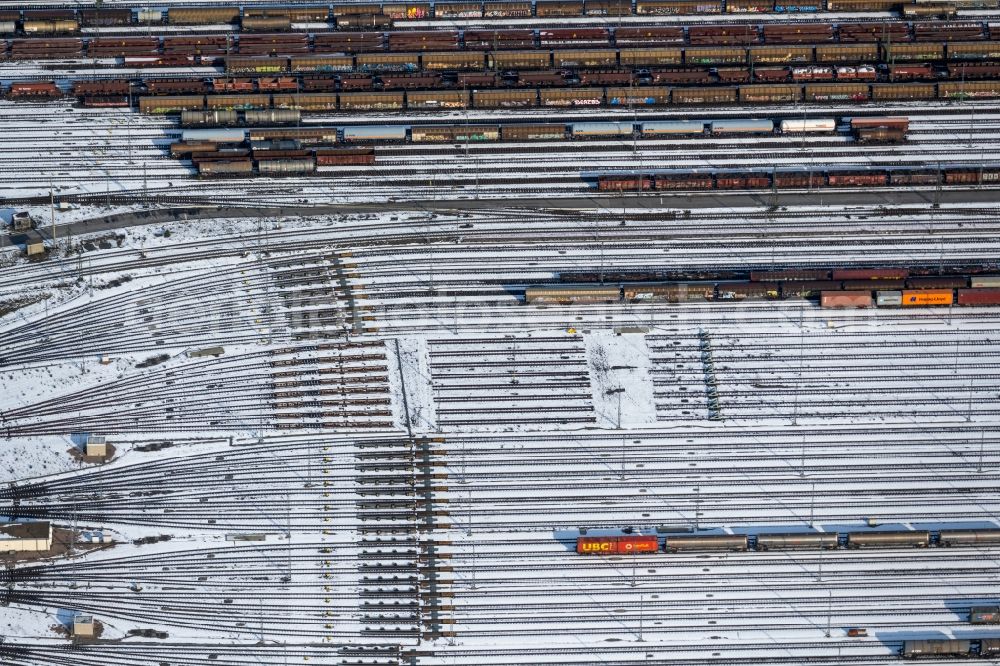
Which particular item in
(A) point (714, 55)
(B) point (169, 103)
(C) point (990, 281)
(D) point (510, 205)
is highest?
(A) point (714, 55)

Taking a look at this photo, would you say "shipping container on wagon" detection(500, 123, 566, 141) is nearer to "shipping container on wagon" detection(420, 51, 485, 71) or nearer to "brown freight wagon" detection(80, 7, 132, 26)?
"shipping container on wagon" detection(420, 51, 485, 71)

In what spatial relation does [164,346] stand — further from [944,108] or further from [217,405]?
[944,108]

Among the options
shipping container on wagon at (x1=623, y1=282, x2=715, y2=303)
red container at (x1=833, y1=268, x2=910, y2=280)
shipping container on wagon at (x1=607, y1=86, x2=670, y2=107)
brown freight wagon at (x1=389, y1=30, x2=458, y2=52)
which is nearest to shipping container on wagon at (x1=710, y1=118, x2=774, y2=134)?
shipping container on wagon at (x1=607, y1=86, x2=670, y2=107)

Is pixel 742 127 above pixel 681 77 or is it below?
below

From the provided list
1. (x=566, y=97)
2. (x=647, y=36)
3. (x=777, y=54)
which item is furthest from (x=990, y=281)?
(x=566, y=97)

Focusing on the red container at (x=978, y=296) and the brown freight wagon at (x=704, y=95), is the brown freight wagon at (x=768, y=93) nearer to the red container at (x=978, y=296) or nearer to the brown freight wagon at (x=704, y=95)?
the brown freight wagon at (x=704, y=95)

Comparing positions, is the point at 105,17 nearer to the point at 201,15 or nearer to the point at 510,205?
the point at 201,15
